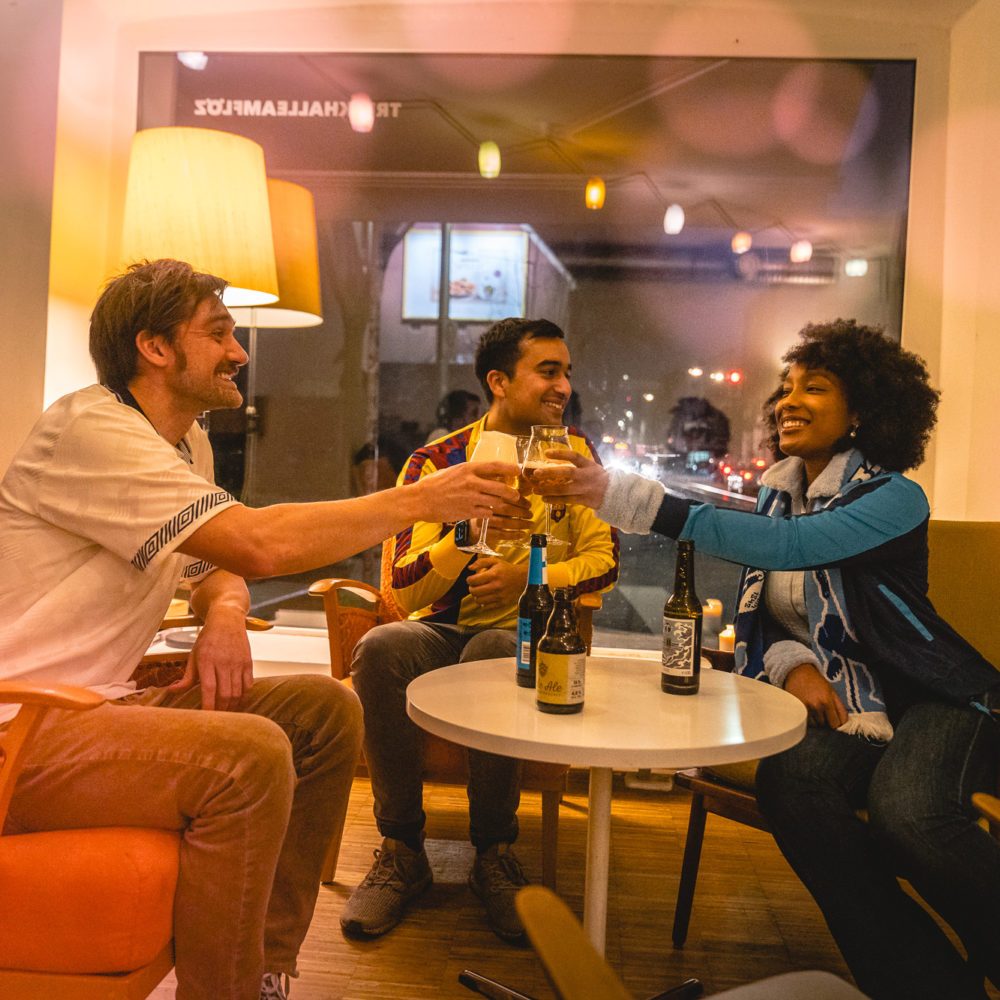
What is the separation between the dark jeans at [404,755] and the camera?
2.17 metres

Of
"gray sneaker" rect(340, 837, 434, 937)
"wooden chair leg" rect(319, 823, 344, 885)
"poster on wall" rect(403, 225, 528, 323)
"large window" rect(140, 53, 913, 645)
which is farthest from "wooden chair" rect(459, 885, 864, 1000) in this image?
"poster on wall" rect(403, 225, 528, 323)

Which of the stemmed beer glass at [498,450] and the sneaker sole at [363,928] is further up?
the stemmed beer glass at [498,450]

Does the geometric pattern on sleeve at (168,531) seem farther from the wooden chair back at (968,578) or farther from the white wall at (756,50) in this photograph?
the white wall at (756,50)

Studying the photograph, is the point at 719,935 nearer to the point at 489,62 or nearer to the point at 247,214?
the point at 247,214

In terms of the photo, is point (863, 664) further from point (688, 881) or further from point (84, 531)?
point (84, 531)

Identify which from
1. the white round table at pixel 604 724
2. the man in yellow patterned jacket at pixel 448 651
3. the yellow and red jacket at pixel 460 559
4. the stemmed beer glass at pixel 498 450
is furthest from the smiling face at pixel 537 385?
the white round table at pixel 604 724

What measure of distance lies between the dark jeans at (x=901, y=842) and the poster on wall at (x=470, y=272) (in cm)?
222

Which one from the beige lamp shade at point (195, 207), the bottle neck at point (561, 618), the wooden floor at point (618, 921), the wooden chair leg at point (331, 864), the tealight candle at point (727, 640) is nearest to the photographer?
the bottle neck at point (561, 618)

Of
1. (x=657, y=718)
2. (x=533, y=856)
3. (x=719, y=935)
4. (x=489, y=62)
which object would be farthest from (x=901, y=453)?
(x=489, y=62)

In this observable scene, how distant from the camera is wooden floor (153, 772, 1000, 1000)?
1911 mm

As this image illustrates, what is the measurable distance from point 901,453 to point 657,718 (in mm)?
949

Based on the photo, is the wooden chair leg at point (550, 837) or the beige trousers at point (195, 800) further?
the wooden chair leg at point (550, 837)

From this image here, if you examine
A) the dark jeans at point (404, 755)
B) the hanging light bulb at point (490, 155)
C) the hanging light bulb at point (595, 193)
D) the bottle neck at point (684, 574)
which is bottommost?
the dark jeans at point (404, 755)

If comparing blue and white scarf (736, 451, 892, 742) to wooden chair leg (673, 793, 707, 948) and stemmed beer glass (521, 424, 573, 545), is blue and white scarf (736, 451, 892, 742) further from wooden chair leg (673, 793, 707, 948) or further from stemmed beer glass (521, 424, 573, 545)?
stemmed beer glass (521, 424, 573, 545)
